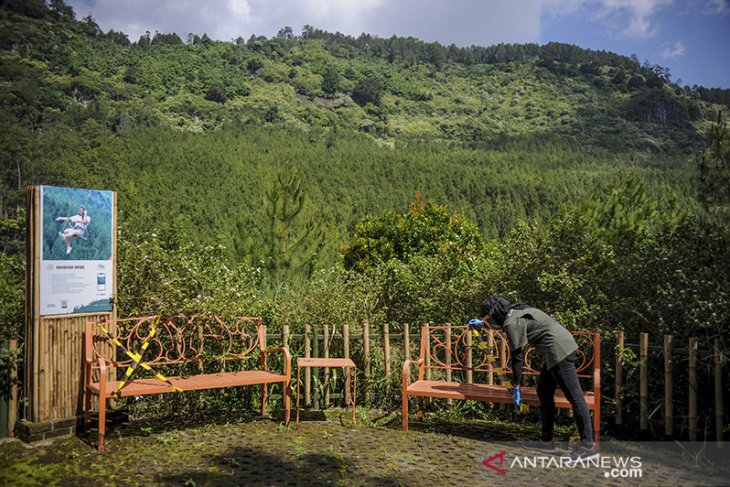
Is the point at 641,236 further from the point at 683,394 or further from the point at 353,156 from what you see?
the point at 353,156

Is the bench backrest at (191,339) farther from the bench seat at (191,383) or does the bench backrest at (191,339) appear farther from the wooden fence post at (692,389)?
the wooden fence post at (692,389)

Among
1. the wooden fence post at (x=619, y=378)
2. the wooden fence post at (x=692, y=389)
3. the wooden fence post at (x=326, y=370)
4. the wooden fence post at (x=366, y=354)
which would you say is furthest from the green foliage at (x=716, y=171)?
the wooden fence post at (x=326, y=370)

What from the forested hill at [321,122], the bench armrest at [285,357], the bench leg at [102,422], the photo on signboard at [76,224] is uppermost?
the forested hill at [321,122]

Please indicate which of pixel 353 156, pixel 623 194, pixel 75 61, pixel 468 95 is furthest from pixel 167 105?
pixel 623 194

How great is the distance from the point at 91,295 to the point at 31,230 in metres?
0.88

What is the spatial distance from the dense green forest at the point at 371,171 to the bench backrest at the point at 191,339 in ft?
0.87

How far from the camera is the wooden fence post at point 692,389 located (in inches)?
212

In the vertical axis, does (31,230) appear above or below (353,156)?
below

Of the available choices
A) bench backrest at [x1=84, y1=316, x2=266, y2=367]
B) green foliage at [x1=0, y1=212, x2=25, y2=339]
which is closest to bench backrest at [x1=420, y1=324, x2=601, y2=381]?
bench backrest at [x1=84, y1=316, x2=266, y2=367]

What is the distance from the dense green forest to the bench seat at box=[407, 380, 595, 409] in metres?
1.32

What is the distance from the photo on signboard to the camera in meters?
5.65

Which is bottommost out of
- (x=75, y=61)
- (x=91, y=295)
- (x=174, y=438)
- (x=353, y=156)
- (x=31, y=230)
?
(x=174, y=438)

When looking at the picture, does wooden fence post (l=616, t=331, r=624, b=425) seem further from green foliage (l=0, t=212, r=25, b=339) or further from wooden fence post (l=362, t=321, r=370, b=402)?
green foliage (l=0, t=212, r=25, b=339)

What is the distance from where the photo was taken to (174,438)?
5773 millimetres
